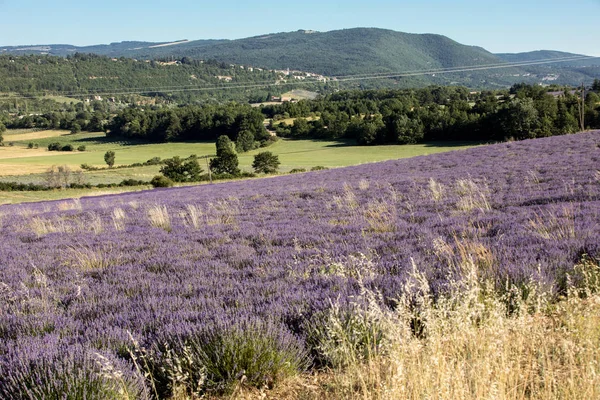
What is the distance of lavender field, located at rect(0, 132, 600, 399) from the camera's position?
10.9 ft

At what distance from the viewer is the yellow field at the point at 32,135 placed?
371ft

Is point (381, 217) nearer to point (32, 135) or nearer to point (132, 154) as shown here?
point (132, 154)

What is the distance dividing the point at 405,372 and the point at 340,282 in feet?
7.00

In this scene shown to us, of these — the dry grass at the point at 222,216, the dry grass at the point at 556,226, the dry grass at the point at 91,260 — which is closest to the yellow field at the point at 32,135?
the dry grass at the point at 222,216

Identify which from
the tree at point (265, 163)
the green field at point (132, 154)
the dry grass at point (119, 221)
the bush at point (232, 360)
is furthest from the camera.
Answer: the tree at point (265, 163)

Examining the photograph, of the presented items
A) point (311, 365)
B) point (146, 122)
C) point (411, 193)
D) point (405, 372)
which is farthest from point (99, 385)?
point (146, 122)

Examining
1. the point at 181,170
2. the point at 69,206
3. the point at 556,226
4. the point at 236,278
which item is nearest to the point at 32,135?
the point at 181,170

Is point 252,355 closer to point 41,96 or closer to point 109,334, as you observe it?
point 109,334

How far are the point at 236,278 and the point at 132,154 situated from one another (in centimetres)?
9567

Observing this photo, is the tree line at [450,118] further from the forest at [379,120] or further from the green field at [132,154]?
the green field at [132,154]

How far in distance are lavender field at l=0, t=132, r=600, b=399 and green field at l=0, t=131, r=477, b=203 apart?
127ft

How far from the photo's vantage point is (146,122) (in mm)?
117125

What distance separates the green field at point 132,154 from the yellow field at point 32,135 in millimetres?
239

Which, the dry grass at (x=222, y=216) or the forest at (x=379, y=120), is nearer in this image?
the dry grass at (x=222, y=216)
